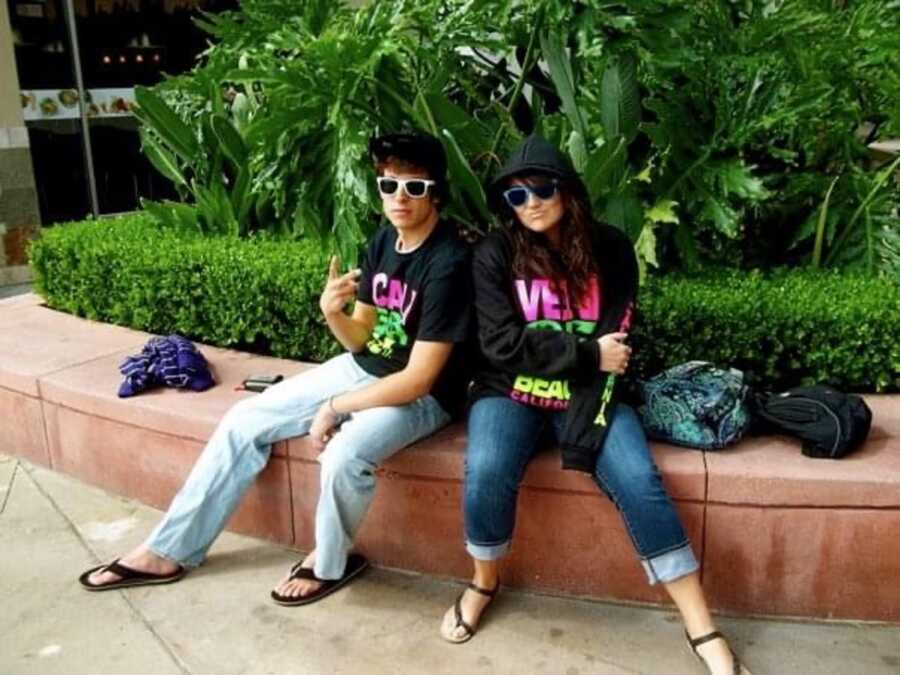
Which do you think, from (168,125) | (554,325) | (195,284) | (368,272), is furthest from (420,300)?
(168,125)

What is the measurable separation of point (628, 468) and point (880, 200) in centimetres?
A: 205

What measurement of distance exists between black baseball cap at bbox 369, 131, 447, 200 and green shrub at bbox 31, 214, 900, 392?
1.02 meters

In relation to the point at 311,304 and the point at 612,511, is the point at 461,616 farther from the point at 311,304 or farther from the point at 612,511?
the point at 311,304

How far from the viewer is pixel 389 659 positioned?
8.82ft

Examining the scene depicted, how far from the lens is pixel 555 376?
2.70m

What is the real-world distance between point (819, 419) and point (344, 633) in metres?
1.57

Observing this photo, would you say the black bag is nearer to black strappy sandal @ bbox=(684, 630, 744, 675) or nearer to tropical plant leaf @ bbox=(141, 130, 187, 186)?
black strappy sandal @ bbox=(684, 630, 744, 675)

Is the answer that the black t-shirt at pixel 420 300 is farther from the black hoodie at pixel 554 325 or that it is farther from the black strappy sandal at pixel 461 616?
the black strappy sandal at pixel 461 616

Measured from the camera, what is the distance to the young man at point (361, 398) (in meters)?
2.80

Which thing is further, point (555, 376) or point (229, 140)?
point (229, 140)

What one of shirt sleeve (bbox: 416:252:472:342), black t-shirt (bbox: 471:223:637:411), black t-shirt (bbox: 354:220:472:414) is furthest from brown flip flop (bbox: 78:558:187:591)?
black t-shirt (bbox: 471:223:637:411)

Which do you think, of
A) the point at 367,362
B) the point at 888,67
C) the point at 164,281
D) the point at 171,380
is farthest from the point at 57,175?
the point at 888,67

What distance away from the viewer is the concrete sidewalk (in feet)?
8.73

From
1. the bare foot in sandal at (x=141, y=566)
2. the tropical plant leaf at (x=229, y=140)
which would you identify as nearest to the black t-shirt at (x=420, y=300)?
the bare foot in sandal at (x=141, y=566)
